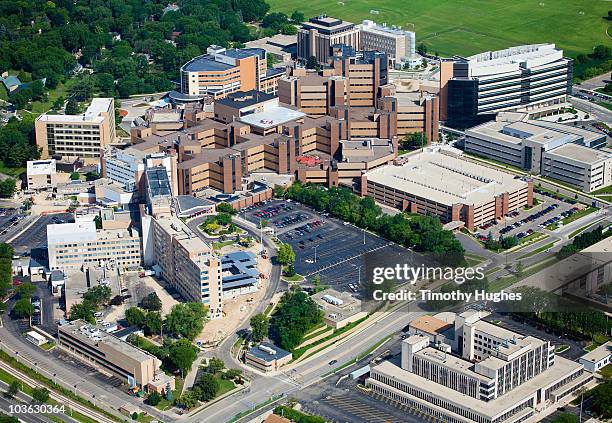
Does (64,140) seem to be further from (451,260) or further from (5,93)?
(451,260)

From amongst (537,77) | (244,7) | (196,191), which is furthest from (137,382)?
(244,7)

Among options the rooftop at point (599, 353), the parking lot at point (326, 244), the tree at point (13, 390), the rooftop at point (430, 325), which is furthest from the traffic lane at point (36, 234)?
the rooftop at point (599, 353)

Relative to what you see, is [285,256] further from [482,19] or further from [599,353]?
[482,19]

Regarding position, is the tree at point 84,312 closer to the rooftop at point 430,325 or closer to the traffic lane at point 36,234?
the traffic lane at point 36,234

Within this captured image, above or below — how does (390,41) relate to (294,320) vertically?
above

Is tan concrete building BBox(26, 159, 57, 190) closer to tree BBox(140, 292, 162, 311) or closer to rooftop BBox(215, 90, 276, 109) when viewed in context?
rooftop BBox(215, 90, 276, 109)

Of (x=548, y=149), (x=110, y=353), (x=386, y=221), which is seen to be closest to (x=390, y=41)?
(x=548, y=149)
